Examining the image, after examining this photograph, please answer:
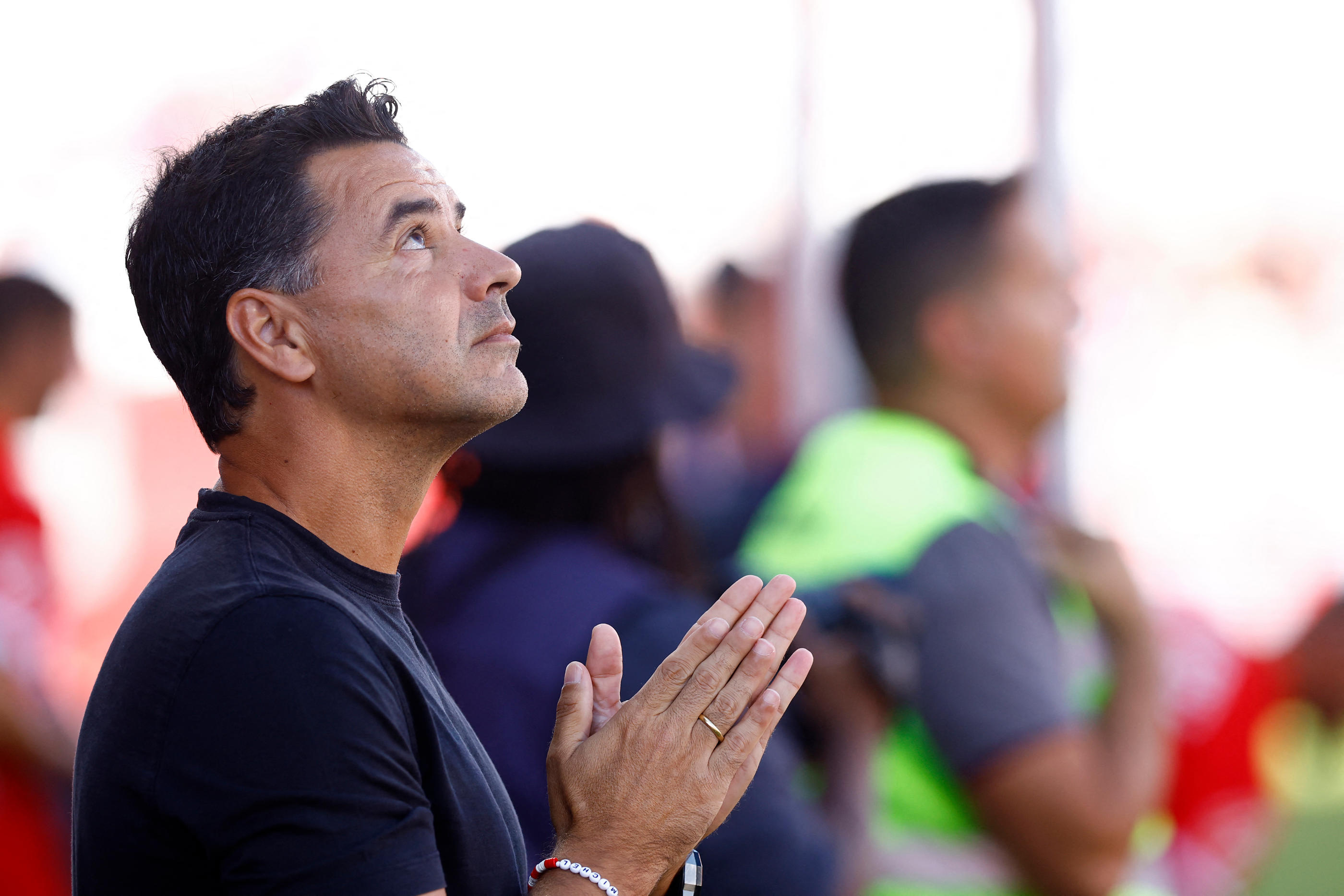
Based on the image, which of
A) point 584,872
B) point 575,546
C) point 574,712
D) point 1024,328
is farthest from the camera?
point 1024,328

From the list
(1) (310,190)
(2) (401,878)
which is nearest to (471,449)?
(1) (310,190)

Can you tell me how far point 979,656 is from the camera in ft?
6.64

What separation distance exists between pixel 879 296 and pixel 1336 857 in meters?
1.30

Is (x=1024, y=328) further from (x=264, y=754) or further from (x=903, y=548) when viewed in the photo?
(x=264, y=754)

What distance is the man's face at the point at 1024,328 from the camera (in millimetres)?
2395

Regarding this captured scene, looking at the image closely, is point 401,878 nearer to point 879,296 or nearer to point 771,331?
point 879,296

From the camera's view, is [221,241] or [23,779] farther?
[23,779]

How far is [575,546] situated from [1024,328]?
3.19ft

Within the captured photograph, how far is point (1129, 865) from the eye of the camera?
7.20 ft

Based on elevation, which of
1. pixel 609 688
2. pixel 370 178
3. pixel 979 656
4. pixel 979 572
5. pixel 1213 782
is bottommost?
pixel 1213 782

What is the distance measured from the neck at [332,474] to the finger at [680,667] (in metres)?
0.32

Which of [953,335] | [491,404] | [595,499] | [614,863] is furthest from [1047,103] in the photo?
[614,863]

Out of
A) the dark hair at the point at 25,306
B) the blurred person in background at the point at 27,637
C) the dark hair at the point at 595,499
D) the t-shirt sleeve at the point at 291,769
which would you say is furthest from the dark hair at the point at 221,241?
the dark hair at the point at 25,306

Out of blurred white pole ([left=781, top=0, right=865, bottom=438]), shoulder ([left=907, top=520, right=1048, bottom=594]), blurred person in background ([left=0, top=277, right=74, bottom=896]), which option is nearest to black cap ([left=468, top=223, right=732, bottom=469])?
shoulder ([left=907, top=520, right=1048, bottom=594])
